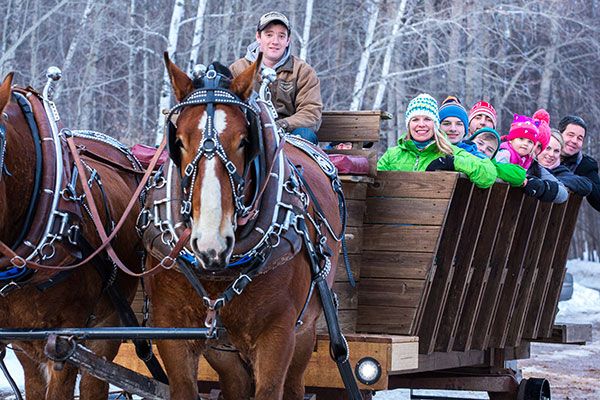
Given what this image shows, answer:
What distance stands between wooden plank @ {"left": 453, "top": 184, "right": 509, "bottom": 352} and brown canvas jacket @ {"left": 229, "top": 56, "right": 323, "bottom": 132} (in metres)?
1.25

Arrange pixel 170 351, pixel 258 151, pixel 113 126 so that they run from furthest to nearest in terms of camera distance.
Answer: pixel 113 126 → pixel 170 351 → pixel 258 151

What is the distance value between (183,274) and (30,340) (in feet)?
2.24

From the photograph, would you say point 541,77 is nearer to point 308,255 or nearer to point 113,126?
point 113,126

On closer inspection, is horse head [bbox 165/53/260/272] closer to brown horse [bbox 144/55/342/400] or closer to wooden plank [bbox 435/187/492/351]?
brown horse [bbox 144/55/342/400]

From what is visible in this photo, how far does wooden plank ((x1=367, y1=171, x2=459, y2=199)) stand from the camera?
613 centimetres

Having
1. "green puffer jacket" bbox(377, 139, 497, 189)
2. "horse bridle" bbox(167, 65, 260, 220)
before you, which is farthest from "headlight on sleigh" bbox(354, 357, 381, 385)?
"horse bridle" bbox(167, 65, 260, 220)

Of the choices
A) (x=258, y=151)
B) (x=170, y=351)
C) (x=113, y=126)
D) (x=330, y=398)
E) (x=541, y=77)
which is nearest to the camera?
(x=258, y=151)

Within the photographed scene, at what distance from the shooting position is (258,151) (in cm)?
440

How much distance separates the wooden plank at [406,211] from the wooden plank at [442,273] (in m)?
0.24

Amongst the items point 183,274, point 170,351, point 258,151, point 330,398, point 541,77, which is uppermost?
point 541,77

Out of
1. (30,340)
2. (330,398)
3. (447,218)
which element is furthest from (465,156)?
(30,340)

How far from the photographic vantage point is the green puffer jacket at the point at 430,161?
247 inches

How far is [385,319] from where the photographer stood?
6277 mm

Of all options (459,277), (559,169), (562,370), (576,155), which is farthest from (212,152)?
(562,370)
